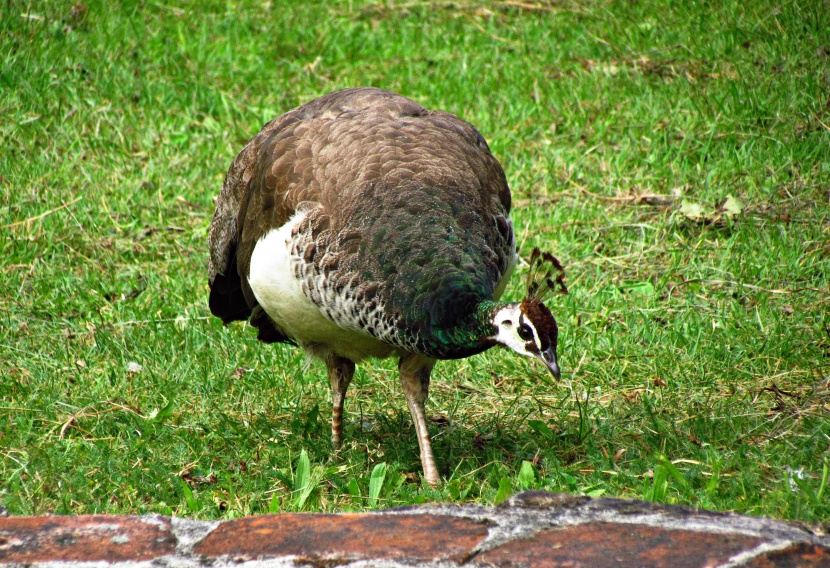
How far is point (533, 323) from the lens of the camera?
10.4 ft

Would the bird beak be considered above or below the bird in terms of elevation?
below

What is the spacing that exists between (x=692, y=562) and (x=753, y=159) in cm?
472

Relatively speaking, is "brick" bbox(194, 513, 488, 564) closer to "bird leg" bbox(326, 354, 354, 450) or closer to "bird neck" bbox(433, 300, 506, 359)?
"bird neck" bbox(433, 300, 506, 359)

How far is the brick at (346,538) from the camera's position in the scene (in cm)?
202

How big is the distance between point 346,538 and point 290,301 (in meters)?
1.82

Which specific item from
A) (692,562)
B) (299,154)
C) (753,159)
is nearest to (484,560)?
(692,562)

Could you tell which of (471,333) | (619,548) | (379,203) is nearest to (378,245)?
(379,203)

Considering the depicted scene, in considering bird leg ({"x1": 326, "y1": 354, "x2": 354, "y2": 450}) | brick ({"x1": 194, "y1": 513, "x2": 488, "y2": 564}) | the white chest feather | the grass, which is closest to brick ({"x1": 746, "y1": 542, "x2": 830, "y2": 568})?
brick ({"x1": 194, "y1": 513, "x2": 488, "y2": 564})

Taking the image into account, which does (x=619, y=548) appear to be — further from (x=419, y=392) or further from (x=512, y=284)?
(x=512, y=284)

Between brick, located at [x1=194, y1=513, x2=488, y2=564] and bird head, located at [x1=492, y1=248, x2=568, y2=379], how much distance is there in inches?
43.1

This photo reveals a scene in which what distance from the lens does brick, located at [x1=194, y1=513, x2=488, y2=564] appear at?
202cm

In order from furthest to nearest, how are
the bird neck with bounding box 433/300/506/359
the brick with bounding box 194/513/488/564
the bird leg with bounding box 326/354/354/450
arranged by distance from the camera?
the bird leg with bounding box 326/354/354/450 < the bird neck with bounding box 433/300/506/359 < the brick with bounding box 194/513/488/564

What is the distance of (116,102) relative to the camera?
7.37 m

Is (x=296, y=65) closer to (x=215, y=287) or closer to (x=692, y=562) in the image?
(x=215, y=287)
